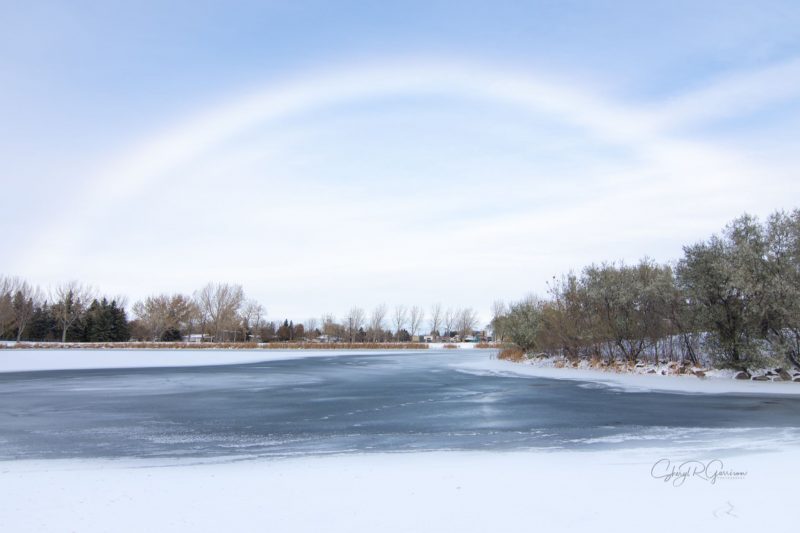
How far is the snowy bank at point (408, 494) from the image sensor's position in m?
4.45

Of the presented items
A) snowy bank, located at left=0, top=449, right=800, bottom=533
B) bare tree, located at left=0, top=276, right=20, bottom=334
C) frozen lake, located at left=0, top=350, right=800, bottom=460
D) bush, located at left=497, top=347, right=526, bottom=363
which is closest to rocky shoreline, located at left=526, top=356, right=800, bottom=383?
frozen lake, located at left=0, top=350, right=800, bottom=460

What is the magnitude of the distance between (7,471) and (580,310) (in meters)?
27.0

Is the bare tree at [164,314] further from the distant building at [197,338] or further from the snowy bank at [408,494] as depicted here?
the snowy bank at [408,494]

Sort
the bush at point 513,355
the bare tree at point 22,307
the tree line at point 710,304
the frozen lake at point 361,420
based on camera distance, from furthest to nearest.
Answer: the bare tree at point 22,307 < the bush at point 513,355 < the tree line at point 710,304 < the frozen lake at point 361,420

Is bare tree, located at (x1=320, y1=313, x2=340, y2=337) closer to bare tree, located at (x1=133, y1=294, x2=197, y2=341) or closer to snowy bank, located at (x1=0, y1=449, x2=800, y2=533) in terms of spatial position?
bare tree, located at (x1=133, y1=294, x2=197, y2=341)

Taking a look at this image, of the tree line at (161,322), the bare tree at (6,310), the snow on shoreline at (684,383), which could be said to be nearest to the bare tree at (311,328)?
the tree line at (161,322)

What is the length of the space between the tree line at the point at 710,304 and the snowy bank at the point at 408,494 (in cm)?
1412

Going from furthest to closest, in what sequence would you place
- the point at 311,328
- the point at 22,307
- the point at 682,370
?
1. the point at 311,328
2. the point at 22,307
3. the point at 682,370

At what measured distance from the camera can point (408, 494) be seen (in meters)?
5.28

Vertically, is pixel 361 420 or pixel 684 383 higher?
pixel 361 420

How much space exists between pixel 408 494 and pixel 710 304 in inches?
764

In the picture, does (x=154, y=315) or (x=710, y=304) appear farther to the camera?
(x=154, y=315)

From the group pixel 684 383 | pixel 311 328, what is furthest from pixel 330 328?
pixel 684 383

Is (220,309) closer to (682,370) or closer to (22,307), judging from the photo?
(22,307)
